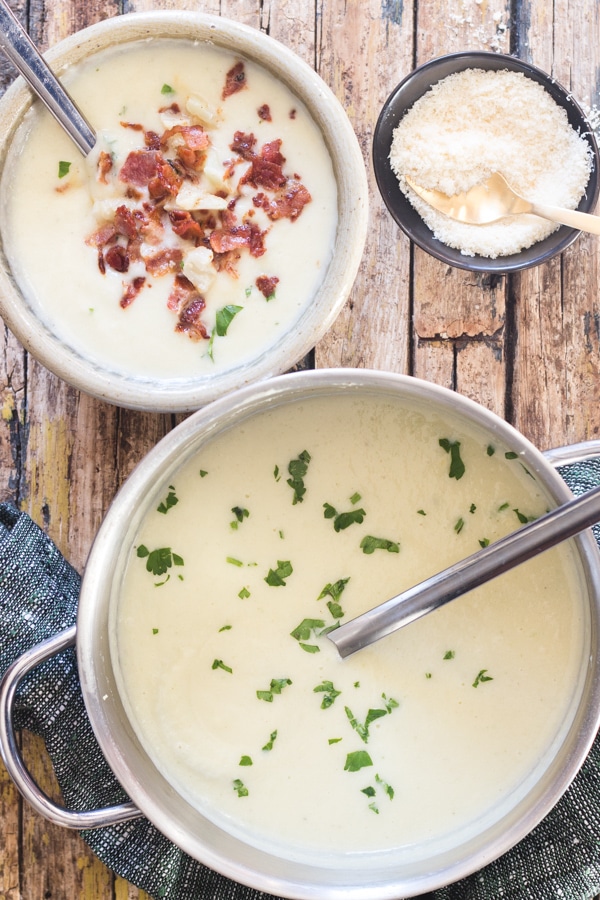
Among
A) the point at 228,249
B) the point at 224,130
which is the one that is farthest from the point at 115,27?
the point at 228,249

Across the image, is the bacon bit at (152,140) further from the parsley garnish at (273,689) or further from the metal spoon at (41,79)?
the parsley garnish at (273,689)

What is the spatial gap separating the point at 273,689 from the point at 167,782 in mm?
223

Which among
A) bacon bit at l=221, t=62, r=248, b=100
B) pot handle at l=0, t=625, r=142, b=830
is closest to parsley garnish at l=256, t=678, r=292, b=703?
pot handle at l=0, t=625, r=142, b=830

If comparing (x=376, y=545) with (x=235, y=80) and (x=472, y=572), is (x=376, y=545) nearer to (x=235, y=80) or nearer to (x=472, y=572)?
(x=472, y=572)

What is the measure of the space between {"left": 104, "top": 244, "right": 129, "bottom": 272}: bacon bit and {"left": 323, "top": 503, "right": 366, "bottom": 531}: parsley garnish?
0.52 m

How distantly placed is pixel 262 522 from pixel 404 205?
0.63 m

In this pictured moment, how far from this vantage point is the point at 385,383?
1.28 m

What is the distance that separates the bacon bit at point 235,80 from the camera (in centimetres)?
153

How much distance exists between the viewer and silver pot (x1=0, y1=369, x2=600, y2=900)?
127cm

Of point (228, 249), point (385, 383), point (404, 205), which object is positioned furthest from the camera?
point (404, 205)

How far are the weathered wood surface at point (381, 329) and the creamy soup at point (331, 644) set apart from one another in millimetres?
305

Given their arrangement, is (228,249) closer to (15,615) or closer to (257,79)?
(257,79)

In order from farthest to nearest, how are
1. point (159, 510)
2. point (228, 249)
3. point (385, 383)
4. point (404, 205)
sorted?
1. point (404, 205)
2. point (228, 249)
3. point (159, 510)
4. point (385, 383)

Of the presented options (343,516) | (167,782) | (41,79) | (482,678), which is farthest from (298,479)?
(41,79)
